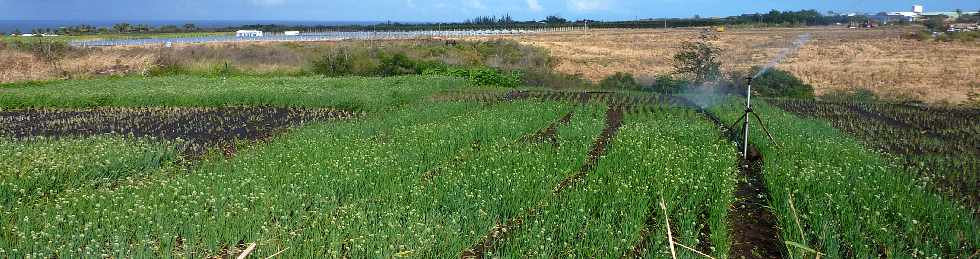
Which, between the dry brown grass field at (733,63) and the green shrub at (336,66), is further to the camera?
the green shrub at (336,66)

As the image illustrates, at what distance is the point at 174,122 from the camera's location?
17.1 m

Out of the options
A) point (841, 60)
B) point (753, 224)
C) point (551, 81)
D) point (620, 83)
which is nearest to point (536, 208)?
point (753, 224)

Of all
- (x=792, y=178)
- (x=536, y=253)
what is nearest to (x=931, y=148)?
(x=792, y=178)

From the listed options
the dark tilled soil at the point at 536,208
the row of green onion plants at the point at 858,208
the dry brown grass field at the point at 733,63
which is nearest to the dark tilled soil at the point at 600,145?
the dark tilled soil at the point at 536,208

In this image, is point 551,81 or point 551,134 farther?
point 551,81

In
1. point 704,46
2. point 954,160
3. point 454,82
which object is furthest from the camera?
point 454,82

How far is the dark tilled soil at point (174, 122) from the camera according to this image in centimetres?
1492

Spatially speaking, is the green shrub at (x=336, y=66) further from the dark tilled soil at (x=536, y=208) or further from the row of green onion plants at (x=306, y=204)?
the row of green onion plants at (x=306, y=204)

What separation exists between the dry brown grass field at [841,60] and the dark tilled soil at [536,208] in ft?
13.8

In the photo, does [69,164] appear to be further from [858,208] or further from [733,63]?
[733,63]

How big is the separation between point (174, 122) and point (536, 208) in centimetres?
1182

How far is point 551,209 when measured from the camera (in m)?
7.82

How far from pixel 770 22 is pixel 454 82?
11.8m

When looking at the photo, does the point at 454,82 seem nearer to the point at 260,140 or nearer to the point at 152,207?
the point at 260,140
